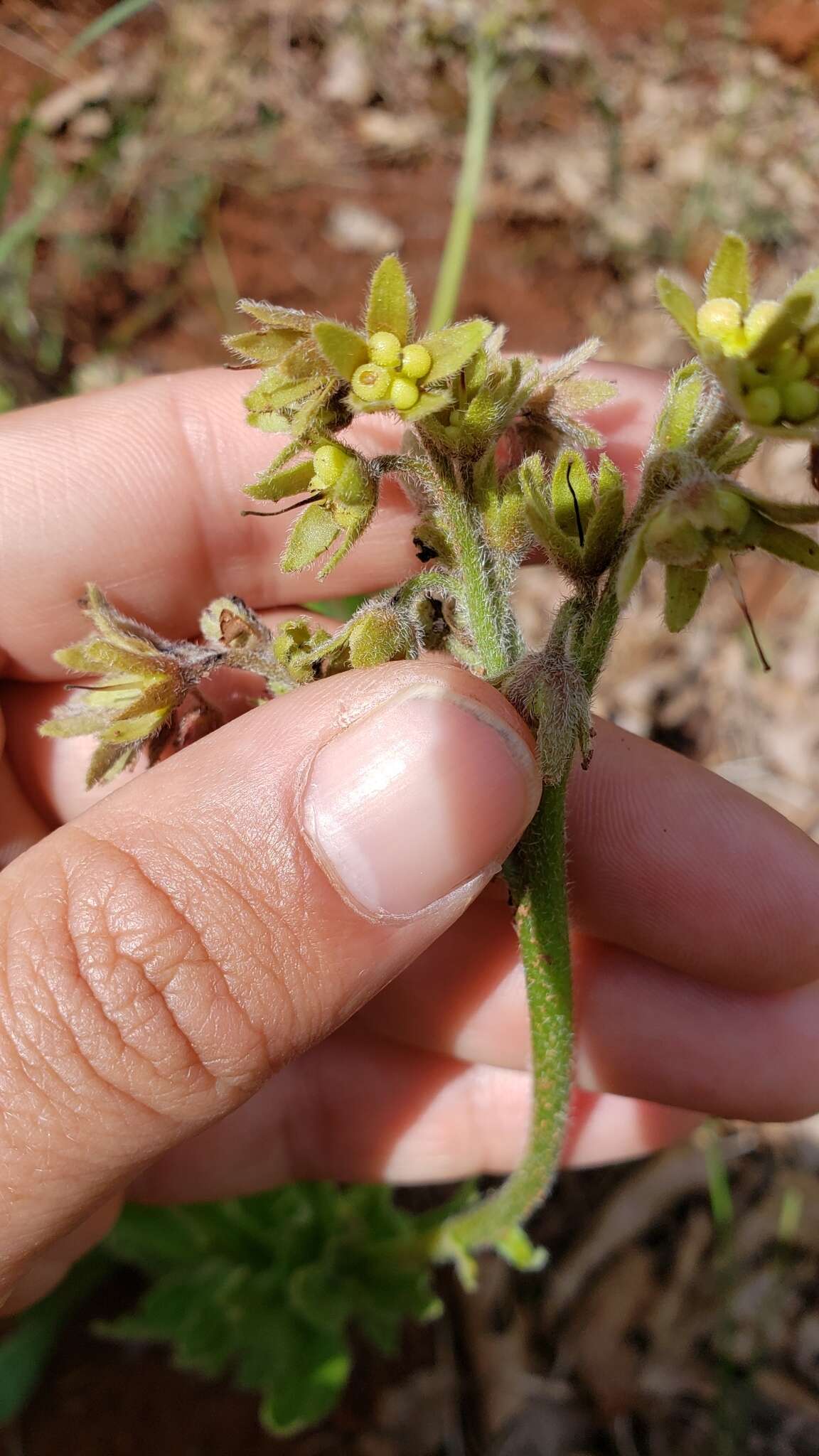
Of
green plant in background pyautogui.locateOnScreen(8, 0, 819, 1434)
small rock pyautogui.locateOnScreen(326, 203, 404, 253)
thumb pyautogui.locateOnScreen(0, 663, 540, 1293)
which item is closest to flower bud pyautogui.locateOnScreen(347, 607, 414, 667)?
green plant in background pyautogui.locateOnScreen(8, 0, 819, 1434)

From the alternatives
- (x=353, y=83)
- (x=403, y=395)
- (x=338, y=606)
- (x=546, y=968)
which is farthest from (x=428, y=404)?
(x=353, y=83)

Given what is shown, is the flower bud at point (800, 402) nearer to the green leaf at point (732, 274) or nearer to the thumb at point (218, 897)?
the green leaf at point (732, 274)

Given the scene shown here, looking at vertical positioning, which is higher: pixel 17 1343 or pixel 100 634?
pixel 100 634

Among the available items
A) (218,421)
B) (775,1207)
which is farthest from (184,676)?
(775,1207)

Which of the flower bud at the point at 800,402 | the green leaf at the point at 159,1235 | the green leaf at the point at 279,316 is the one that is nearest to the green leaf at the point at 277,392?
the green leaf at the point at 279,316

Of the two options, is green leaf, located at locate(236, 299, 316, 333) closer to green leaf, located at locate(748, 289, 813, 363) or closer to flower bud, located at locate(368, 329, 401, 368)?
flower bud, located at locate(368, 329, 401, 368)

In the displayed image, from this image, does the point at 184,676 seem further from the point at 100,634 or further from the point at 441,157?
the point at 441,157

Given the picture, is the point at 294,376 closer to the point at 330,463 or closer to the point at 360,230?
the point at 330,463
